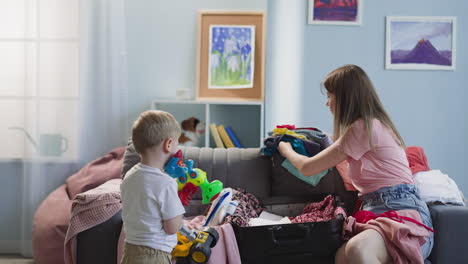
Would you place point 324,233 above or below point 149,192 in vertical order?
below

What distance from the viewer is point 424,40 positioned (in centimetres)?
311

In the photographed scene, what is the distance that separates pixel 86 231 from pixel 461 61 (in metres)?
2.41

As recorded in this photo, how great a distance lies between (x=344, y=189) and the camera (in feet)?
8.13

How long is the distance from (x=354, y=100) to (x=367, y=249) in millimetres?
595

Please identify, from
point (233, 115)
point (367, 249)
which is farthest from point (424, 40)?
point (367, 249)

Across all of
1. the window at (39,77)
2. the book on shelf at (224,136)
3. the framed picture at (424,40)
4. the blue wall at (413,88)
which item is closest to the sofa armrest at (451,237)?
the blue wall at (413,88)

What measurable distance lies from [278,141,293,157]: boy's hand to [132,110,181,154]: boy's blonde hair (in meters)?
0.90

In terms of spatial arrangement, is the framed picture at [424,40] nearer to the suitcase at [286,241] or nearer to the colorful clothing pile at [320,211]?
the colorful clothing pile at [320,211]

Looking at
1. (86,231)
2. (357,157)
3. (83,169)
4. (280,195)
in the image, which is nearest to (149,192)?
(86,231)

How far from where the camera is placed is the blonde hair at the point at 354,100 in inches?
80.6

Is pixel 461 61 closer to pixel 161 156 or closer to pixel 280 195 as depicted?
pixel 280 195

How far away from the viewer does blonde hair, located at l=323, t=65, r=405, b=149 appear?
2047 mm

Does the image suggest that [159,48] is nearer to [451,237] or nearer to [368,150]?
[368,150]

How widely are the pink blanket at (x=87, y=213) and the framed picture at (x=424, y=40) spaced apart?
6.46ft
